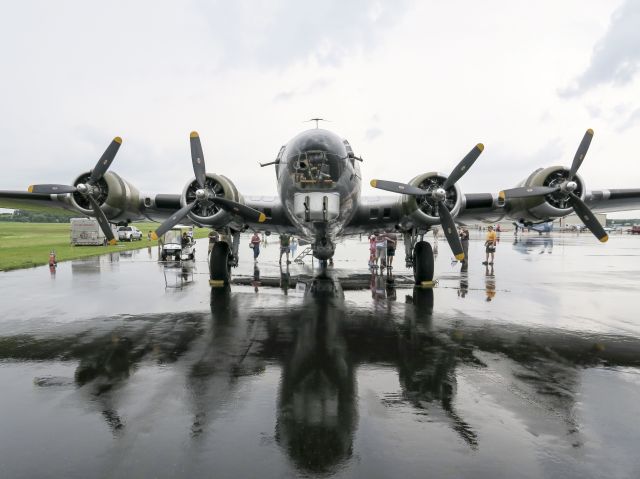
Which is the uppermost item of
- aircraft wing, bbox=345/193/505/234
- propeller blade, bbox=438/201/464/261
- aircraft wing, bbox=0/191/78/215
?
aircraft wing, bbox=0/191/78/215

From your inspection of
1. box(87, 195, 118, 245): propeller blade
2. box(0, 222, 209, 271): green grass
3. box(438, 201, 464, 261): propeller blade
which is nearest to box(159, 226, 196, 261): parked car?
box(0, 222, 209, 271): green grass

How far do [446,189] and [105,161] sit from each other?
1026 centimetres

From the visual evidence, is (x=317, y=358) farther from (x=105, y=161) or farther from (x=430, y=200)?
(x=105, y=161)

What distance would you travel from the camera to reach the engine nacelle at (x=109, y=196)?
12602mm

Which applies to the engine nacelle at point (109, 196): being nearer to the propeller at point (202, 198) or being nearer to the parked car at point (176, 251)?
the propeller at point (202, 198)

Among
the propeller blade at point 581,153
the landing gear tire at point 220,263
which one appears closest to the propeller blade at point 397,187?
the propeller blade at point 581,153

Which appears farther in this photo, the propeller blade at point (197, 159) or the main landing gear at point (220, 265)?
the main landing gear at point (220, 265)

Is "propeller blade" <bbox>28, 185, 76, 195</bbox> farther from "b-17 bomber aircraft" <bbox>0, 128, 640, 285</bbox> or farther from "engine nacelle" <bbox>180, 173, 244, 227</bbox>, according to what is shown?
"engine nacelle" <bbox>180, 173, 244, 227</bbox>

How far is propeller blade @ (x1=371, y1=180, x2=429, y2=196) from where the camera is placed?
1223 centimetres

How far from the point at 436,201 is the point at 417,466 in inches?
387

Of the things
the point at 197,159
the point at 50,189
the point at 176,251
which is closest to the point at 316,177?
the point at 197,159

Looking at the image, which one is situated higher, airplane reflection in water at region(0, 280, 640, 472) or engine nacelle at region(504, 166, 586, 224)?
engine nacelle at region(504, 166, 586, 224)

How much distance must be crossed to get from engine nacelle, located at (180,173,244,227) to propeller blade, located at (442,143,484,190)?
6749mm

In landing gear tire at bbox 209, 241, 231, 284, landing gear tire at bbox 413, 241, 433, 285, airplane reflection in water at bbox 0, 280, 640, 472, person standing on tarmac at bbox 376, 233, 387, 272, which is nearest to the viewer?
airplane reflection in water at bbox 0, 280, 640, 472
